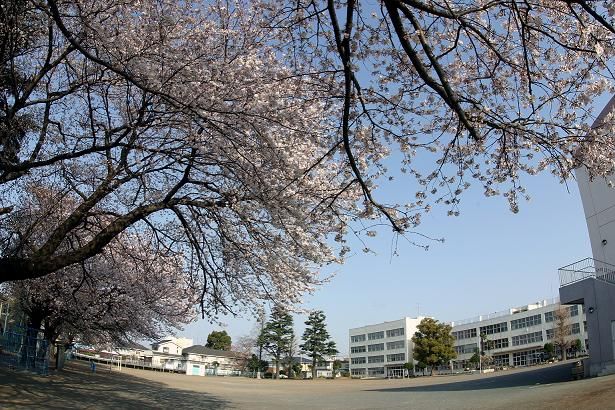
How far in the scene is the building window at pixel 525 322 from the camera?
6138 cm

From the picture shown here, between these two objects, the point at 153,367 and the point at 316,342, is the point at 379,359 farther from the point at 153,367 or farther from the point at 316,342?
the point at 153,367

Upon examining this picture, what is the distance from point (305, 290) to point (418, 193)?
4602mm

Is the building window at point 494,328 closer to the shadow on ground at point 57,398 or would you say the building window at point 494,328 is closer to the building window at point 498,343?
the building window at point 498,343

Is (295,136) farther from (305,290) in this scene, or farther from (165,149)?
(305,290)

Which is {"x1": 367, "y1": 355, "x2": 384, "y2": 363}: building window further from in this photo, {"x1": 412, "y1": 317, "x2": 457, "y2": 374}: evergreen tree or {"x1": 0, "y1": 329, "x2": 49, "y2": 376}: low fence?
{"x1": 0, "y1": 329, "x2": 49, "y2": 376}: low fence

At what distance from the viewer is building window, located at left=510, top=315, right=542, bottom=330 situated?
61384mm

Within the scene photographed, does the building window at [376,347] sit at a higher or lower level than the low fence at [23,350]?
lower

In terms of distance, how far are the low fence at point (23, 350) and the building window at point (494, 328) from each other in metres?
63.3

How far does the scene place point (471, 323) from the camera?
76.2 m

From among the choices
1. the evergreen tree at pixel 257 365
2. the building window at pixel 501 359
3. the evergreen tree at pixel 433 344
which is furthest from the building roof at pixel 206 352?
the building window at pixel 501 359

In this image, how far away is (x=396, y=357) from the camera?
83562 mm

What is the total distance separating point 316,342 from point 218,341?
25207mm

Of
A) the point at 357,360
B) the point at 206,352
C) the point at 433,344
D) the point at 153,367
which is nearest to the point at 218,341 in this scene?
the point at 206,352

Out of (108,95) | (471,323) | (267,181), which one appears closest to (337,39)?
(267,181)
